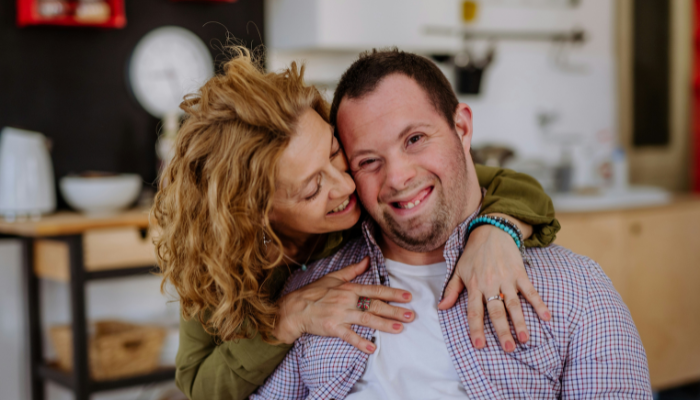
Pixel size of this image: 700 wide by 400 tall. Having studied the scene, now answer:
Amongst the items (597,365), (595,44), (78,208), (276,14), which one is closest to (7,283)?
(78,208)

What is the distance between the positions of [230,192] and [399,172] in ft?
1.07

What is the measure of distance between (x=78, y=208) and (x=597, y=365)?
216 centimetres

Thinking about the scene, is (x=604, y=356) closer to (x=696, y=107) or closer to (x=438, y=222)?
(x=438, y=222)

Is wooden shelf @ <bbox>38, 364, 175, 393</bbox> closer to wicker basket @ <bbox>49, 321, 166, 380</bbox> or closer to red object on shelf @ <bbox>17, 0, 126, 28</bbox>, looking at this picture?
wicker basket @ <bbox>49, 321, 166, 380</bbox>

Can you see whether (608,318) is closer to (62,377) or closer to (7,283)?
(62,377)

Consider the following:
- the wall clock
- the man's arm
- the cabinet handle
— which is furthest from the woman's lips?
Result: the cabinet handle

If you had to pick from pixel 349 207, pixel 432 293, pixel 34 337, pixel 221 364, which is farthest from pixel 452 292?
pixel 34 337

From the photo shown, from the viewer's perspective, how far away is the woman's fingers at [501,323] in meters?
1.20

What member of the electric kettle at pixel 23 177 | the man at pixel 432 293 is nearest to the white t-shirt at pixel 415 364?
the man at pixel 432 293

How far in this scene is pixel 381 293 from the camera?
4.46ft

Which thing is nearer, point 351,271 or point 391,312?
point 391,312

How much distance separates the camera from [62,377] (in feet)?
8.24

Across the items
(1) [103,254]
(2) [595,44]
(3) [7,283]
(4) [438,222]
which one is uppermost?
(2) [595,44]

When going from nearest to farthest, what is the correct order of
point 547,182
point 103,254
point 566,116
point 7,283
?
point 103,254, point 7,283, point 547,182, point 566,116
